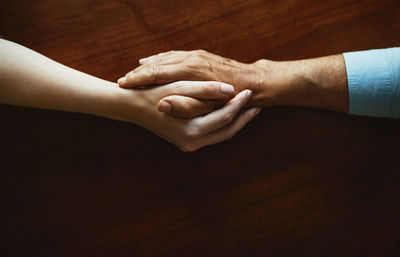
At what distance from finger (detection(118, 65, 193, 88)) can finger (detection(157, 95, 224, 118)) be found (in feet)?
0.21

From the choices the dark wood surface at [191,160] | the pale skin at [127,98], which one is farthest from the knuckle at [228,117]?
the dark wood surface at [191,160]

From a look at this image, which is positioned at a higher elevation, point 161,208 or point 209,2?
point 209,2

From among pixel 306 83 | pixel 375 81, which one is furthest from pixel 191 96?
pixel 375 81

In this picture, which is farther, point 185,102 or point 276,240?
point 276,240

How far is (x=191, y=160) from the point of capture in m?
0.88

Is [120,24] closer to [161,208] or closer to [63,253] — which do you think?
[161,208]

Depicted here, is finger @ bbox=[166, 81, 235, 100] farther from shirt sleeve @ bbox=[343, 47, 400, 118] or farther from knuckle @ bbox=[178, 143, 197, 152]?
shirt sleeve @ bbox=[343, 47, 400, 118]

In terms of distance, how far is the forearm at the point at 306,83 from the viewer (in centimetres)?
81

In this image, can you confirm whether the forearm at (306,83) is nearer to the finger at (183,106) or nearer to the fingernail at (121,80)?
the finger at (183,106)

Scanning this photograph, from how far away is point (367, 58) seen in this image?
0.78 meters

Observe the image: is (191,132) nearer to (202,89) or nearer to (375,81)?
(202,89)

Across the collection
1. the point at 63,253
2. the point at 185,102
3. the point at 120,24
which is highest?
the point at 120,24

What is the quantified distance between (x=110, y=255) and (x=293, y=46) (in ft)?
3.07

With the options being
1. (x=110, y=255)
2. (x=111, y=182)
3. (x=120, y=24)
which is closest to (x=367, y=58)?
(x=120, y=24)
